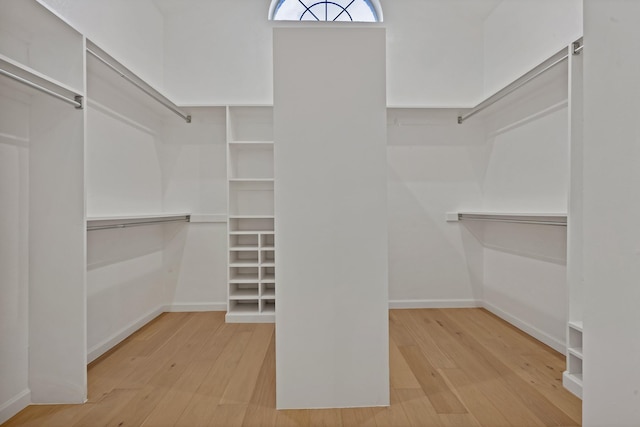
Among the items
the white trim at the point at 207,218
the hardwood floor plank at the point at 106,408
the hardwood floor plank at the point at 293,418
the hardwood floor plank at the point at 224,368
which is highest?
the white trim at the point at 207,218

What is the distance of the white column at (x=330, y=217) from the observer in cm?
161

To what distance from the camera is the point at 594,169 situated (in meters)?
0.60

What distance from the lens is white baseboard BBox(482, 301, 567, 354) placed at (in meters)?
2.29

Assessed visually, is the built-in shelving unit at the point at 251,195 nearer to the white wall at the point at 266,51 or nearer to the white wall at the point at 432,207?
the white wall at the point at 266,51

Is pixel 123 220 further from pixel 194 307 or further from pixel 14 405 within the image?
pixel 194 307

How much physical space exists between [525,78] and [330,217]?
6.43 ft

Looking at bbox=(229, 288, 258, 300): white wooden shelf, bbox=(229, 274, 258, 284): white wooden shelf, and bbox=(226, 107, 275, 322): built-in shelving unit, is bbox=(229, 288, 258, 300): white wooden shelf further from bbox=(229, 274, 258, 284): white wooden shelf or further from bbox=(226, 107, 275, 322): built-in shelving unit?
bbox=(229, 274, 258, 284): white wooden shelf

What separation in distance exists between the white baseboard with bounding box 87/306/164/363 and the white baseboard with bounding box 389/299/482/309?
7.95ft

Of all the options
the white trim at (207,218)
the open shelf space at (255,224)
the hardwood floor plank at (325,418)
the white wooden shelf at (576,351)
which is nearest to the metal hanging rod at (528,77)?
the white wooden shelf at (576,351)

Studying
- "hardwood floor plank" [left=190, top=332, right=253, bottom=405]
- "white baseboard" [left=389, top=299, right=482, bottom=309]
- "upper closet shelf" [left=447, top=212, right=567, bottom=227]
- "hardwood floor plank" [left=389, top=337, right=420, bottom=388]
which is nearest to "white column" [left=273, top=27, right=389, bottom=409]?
"hardwood floor plank" [left=389, top=337, right=420, bottom=388]

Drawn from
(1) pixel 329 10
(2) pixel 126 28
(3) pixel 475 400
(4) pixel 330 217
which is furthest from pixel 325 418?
(1) pixel 329 10

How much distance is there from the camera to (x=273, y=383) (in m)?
1.91

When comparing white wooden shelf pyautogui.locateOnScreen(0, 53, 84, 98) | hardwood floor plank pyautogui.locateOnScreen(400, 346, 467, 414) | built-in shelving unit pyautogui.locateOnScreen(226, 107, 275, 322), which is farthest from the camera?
built-in shelving unit pyautogui.locateOnScreen(226, 107, 275, 322)

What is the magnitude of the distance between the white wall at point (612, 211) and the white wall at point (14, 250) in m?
2.37
